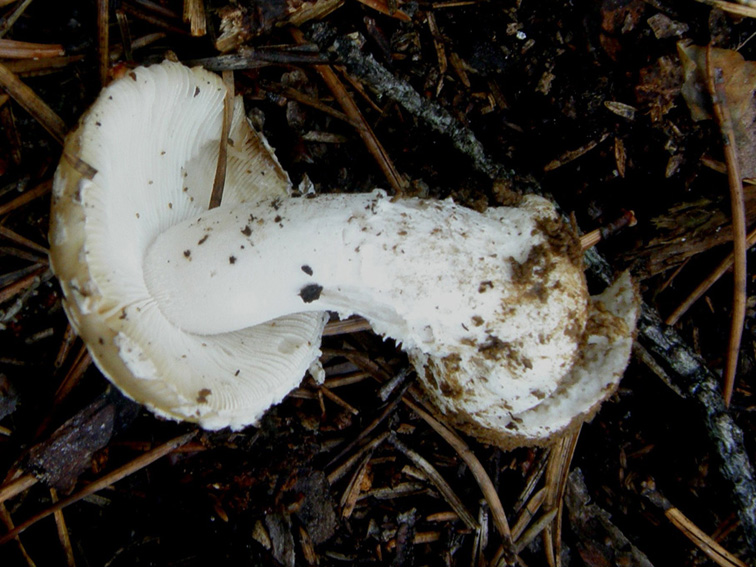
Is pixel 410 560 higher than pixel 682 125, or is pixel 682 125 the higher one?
pixel 682 125

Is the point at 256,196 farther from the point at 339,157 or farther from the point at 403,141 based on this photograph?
the point at 403,141

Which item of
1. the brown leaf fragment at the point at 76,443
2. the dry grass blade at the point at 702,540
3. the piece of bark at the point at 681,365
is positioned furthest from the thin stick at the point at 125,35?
the dry grass blade at the point at 702,540

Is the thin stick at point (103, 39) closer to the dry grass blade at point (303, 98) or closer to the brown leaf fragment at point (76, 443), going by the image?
the dry grass blade at point (303, 98)

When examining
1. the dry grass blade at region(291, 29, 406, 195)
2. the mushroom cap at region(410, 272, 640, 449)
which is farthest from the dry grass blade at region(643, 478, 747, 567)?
the dry grass blade at region(291, 29, 406, 195)

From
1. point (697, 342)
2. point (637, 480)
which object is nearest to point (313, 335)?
point (637, 480)

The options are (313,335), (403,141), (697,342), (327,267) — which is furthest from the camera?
(697,342)

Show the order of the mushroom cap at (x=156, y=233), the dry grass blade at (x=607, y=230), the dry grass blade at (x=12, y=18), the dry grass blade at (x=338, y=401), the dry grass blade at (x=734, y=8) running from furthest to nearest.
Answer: the dry grass blade at (x=338, y=401)
the dry grass blade at (x=607, y=230)
the dry grass blade at (x=734, y=8)
the dry grass blade at (x=12, y=18)
the mushroom cap at (x=156, y=233)
